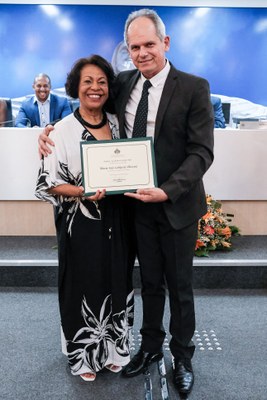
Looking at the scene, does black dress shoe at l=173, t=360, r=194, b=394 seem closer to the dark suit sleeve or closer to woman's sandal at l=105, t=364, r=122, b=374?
woman's sandal at l=105, t=364, r=122, b=374

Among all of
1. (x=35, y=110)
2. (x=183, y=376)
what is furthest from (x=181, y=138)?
(x=35, y=110)

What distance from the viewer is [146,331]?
182 centimetres

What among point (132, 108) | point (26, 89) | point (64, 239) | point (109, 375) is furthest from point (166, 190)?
point (26, 89)

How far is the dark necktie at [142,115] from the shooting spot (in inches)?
61.7

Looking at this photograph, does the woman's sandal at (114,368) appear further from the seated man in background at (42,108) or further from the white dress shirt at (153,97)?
the seated man in background at (42,108)

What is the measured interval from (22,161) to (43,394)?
174 cm

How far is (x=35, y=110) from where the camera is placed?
151 inches

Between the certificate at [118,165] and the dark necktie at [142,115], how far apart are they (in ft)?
0.30

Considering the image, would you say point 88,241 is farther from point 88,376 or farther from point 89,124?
point 88,376

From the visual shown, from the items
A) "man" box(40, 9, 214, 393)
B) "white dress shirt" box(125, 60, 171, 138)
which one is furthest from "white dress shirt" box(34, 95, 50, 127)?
"white dress shirt" box(125, 60, 171, 138)

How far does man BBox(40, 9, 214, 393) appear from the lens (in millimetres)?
1497

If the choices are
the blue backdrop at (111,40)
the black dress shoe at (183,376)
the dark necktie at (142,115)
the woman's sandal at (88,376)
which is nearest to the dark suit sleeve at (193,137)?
the dark necktie at (142,115)

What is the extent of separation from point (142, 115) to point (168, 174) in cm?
25

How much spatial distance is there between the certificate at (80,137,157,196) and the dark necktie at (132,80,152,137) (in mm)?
91
